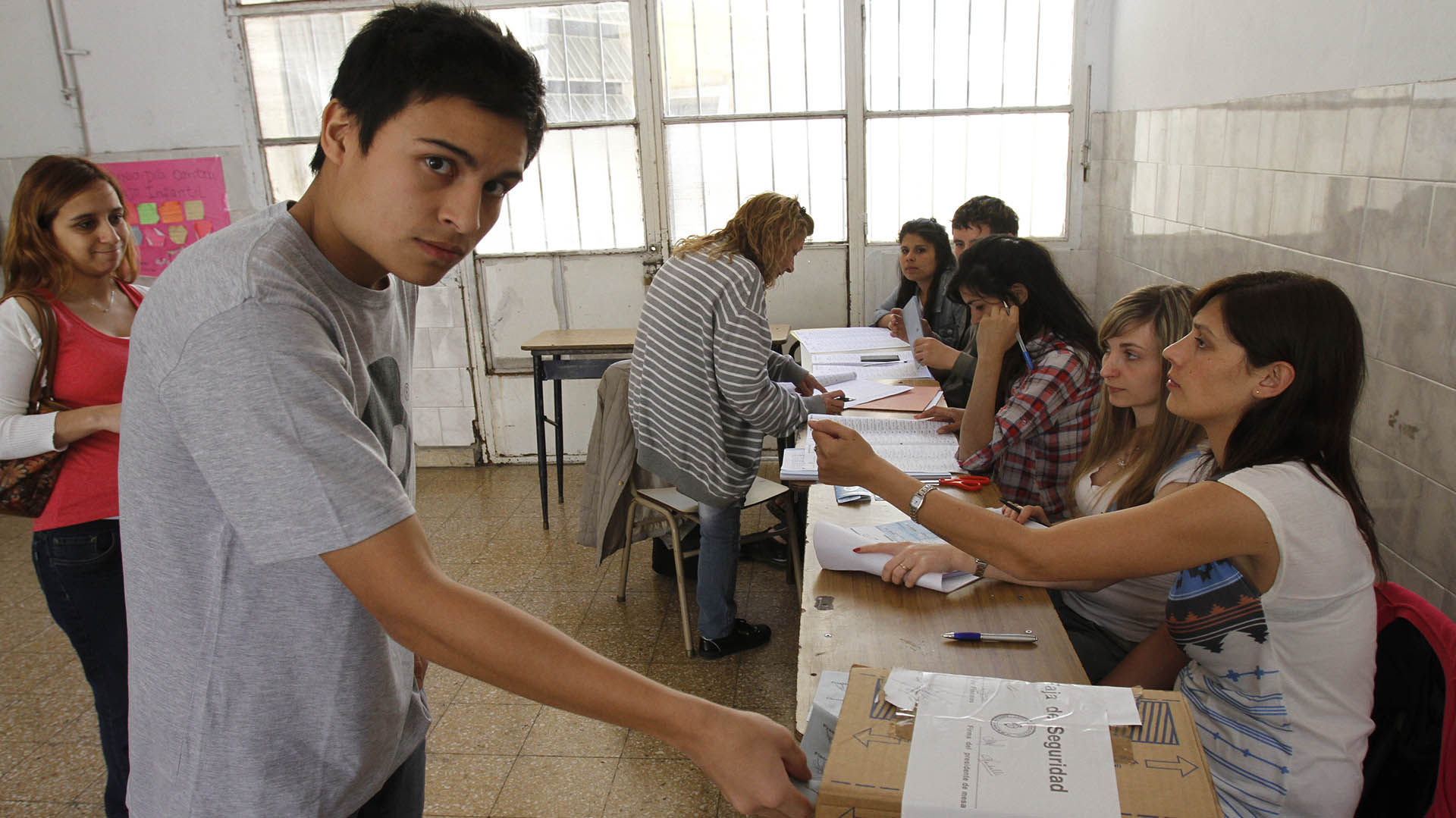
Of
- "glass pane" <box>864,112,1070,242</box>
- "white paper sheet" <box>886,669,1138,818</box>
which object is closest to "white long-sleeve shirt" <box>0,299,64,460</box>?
Answer: "white paper sheet" <box>886,669,1138,818</box>

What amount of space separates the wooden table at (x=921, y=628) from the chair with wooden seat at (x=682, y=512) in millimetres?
1258

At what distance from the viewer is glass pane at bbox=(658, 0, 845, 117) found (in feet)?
14.5

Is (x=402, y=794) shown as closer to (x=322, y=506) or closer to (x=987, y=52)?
(x=322, y=506)

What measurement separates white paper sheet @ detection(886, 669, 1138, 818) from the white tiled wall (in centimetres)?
148

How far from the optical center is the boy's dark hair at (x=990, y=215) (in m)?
3.64

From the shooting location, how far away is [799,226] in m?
2.86

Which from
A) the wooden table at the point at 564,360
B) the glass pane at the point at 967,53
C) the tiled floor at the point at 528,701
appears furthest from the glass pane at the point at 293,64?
the glass pane at the point at 967,53

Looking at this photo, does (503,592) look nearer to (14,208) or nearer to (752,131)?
(14,208)

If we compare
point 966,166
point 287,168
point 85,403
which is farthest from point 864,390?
point 287,168

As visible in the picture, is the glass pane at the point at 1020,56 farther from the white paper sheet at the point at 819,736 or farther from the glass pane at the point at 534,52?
the white paper sheet at the point at 819,736

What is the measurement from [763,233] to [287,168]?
3.11 meters

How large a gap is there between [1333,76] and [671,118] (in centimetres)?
296

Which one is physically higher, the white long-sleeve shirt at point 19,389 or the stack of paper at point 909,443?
the white long-sleeve shirt at point 19,389

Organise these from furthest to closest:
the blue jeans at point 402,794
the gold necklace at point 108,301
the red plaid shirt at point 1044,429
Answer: the red plaid shirt at point 1044,429
the gold necklace at point 108,301
the blue jeans at point 402,794
